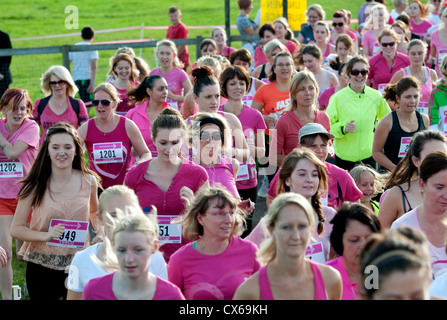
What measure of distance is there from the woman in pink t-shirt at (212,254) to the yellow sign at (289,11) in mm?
10305

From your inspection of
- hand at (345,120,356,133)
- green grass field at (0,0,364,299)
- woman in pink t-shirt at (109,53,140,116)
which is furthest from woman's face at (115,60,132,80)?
green grass field at (0,0,364,299)

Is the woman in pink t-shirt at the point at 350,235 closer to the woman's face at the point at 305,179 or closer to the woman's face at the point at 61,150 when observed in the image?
the woman's face at the point at 305,179

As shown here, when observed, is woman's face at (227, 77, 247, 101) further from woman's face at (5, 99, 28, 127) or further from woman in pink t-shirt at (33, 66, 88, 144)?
woman's face at (5, 99, 28, 127)

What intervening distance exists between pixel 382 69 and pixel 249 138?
3291mm

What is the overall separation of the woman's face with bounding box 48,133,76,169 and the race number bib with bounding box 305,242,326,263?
75.1 inches

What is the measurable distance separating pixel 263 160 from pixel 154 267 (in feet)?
13.1

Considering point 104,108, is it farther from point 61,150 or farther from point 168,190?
point 168,190

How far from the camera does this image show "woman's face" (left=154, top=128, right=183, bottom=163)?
5703 millimetres

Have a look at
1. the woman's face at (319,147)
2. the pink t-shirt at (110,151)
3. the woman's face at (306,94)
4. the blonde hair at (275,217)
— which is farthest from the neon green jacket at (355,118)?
the blonde hair at (275,217)

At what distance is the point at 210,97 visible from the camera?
23.9 feet

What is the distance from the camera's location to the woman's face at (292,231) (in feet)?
13.1

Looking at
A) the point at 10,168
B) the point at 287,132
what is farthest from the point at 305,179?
the point at 10,168
